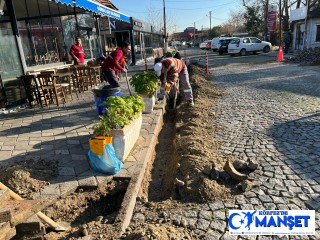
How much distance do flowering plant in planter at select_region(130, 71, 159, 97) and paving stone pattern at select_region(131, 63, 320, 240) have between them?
1838 mm

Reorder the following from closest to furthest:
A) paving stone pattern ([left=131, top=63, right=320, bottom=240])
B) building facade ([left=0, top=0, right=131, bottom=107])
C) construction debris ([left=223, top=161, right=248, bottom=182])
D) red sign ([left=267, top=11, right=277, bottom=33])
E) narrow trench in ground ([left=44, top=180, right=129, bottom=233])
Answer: paving stone pattern ([left=131, top=63, right=320, bottom=240]) < narrow trench in ground ([left=44, top=180, right=129, bottom=233]) < construction debris ([left=223, top=161, right=248, bottom=182]) < building facade ([left=0, top=0, right=131, bottom=107]) < red sign ([left=267, top=11, right=277, bottom=33])

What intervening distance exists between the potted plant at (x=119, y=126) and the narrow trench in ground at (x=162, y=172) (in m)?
0.62

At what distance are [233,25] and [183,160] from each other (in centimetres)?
8421

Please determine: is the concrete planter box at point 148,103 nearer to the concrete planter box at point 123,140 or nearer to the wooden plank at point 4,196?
the concrete planter box at point 123,140

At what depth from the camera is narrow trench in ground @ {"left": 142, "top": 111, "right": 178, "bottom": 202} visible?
4.23 m

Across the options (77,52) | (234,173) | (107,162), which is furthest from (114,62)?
(234,173)

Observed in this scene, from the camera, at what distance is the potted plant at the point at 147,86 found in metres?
7.12

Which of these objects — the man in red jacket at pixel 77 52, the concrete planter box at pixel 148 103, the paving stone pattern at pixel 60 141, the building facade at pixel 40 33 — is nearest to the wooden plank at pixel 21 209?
the paving stone pattern at pixel 60 141

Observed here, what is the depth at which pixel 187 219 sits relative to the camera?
3.16 m

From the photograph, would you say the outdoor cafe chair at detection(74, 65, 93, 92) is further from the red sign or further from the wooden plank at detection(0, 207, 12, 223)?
the red sign

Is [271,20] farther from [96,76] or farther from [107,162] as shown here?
[107,162]

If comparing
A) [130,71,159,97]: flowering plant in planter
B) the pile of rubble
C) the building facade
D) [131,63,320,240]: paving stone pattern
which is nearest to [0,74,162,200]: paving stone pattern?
[130,71,159,97]: flowering plant in planter

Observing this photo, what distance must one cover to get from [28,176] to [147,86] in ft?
12.7

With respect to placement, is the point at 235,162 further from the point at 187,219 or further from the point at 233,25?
the point at 233,25
